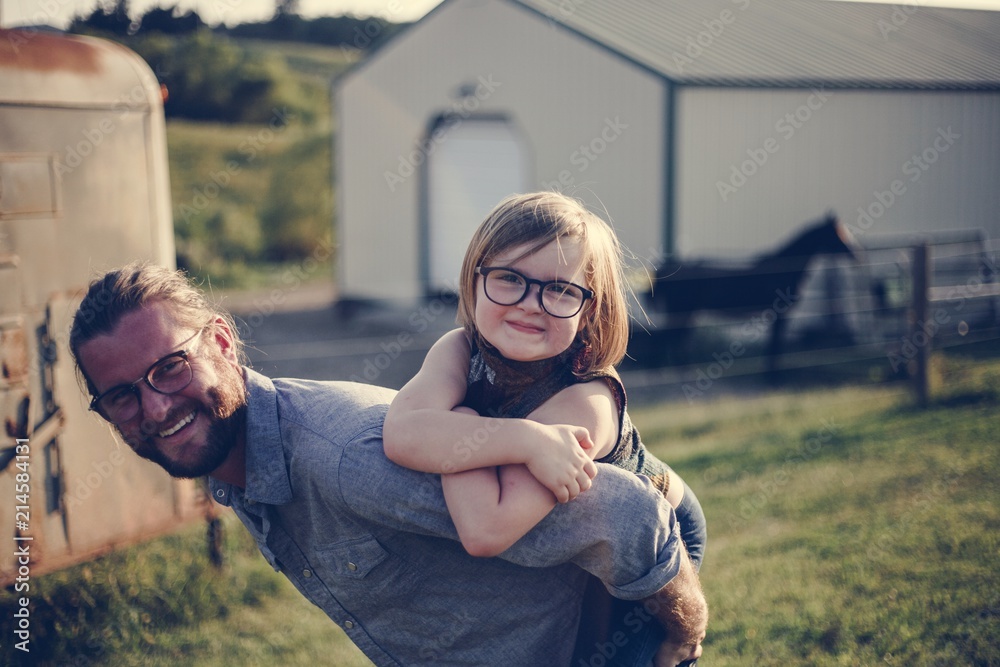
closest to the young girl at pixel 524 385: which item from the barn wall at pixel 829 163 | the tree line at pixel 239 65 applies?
the barn wall at pixel 829 163

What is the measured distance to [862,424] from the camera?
7066mm

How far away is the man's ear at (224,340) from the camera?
7.29ft

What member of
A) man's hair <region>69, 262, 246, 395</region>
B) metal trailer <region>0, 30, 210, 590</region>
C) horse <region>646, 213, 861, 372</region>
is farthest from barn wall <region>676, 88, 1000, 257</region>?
man's hair <region>69, 262, 246, 395</region>

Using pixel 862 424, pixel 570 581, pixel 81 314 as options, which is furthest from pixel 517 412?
pixel 862 424

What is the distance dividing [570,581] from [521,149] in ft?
40.1

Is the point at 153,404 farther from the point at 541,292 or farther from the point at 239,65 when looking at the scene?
the point at 239,65

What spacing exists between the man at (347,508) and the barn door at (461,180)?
38.0 feet

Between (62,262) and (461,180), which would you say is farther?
(461,180)

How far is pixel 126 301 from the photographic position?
2.08 metres

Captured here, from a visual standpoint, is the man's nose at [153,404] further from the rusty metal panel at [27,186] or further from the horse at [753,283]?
the horse at [753,283]

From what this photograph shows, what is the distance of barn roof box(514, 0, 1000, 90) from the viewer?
12.4m

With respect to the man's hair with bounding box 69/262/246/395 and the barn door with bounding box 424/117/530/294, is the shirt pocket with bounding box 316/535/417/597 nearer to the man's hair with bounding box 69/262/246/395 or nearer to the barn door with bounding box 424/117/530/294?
the man's hair with bounding box 69/262/246/395

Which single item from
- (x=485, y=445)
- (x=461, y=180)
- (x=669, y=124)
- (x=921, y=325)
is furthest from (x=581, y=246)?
(x=461, y=180)

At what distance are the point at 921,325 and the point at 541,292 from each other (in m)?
6.60
